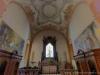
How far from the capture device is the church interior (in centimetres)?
682

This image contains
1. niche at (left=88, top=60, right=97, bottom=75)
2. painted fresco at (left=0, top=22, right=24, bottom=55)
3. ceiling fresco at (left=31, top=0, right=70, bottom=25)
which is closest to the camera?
painted fresco at (left=0, top=22, right=24, bottom=55)

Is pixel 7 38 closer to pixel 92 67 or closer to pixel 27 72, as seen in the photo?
pixel 27 72

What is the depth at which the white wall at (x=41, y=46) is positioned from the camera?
1259 centimetres

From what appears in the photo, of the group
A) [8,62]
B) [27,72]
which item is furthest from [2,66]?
[27,72]

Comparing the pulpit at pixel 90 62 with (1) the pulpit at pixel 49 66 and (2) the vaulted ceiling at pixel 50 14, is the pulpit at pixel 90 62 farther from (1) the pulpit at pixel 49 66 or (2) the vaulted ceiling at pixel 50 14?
(2) the vaulted ceiling at pixel 50 14

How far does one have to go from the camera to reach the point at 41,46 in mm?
13422

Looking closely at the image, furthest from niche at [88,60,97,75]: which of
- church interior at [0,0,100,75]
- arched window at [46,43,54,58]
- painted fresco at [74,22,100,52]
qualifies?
arched window at [46,43,54,58]

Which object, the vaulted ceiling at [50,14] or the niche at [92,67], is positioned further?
the vaulted ceiling at [50,14]

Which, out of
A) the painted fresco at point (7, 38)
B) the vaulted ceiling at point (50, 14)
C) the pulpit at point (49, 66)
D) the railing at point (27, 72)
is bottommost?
the railing at point (27, 72)

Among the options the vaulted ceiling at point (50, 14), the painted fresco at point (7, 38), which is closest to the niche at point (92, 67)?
the vaulted ceiling at point (50, 14)

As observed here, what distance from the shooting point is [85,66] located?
807cm

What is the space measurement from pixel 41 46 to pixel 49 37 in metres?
1.56

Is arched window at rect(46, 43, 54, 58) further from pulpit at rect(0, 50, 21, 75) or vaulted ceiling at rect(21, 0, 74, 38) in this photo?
pulpit at rect(0, 50, 21, 75)

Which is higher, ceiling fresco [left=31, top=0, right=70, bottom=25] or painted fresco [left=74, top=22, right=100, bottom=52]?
ceiling fresco [left=31, top=0, right=70, bottom=25]
